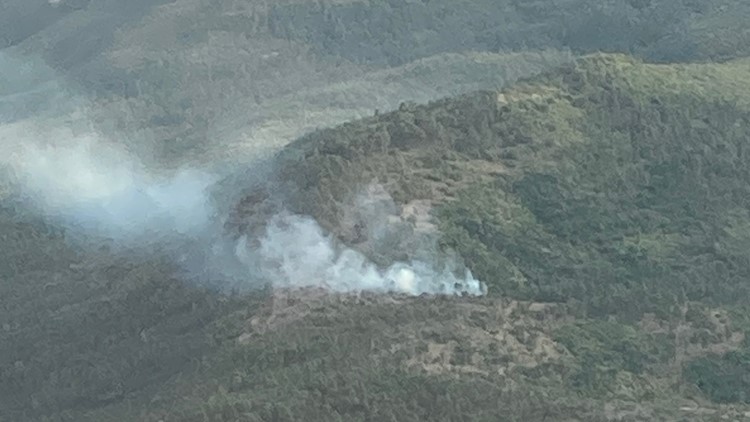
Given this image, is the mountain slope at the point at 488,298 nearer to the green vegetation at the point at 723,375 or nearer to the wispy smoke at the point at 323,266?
the green vegetation at the point at 723,375

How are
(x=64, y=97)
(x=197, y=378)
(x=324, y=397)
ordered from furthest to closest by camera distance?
(x=64, y=97) → (x=197, y=378) → (x=324, y=397)

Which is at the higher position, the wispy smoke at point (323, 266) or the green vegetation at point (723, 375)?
the wispy smoke at point (323, 266)

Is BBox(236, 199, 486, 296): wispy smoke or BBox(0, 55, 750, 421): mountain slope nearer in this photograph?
BBox(0, 55, 750, 421): mountain slope

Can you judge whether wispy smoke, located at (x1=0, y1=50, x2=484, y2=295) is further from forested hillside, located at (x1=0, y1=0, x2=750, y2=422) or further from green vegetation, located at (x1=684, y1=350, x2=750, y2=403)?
green vegetation, located at (x1=684, y1=350, x2=750, y2=403)

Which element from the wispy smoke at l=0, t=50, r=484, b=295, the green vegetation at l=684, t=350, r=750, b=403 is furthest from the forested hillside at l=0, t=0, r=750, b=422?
the wispy smoke at l=0, t=50, r=484, b=295

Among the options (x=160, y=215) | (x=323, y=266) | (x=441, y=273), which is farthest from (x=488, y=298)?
(x=160, y=215)

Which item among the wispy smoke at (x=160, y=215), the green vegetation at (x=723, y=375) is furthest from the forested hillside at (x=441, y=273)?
the wispy smoke at (x=160, y=215)

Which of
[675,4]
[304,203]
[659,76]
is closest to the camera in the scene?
[304,203]

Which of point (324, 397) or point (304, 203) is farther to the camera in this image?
point (304, 203)

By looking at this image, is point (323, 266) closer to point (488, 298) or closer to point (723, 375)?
point (488, 298)

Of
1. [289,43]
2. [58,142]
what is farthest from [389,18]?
[58,142]

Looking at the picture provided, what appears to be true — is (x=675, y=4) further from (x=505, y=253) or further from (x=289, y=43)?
(x=505, y=253)
